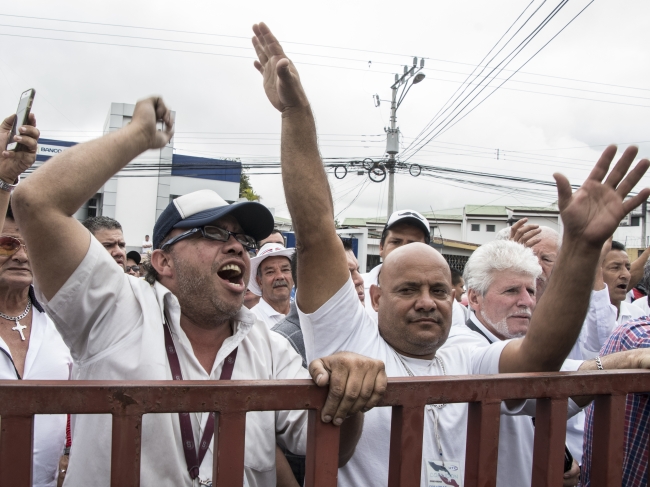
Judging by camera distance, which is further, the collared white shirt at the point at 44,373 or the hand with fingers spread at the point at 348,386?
the collared white shirt at the point at 44,373

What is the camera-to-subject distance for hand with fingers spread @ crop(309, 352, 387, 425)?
1273 mm

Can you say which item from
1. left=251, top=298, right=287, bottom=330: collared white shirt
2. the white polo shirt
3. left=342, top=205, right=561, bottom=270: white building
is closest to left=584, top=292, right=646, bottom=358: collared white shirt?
left=251, top=298, right=287, bottom=330: collared white shirt

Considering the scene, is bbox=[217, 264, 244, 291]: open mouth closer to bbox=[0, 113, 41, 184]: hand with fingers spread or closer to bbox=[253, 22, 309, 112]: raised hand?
bbox=[253, 22, 309, 112]: raised hand

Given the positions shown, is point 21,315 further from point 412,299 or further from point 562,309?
point 562,309

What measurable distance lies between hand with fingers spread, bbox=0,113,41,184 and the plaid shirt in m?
2.53

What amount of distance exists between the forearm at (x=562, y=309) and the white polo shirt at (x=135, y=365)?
88 centimetres

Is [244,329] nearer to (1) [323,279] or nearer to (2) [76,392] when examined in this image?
(1) [323,279]

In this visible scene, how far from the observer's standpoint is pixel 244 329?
1977 millimetres

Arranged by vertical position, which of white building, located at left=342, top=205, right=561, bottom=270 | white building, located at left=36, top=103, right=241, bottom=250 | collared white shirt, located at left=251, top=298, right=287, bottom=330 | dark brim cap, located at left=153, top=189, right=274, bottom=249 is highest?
white building, located at left=342, top=205, right=561, bottom=270

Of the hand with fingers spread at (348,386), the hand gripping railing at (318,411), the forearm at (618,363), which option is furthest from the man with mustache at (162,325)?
the forearm at (618,363)

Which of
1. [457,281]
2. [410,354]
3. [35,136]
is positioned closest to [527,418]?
[410,354]

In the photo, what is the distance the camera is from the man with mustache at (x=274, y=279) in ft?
14.3

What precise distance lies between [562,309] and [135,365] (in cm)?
145

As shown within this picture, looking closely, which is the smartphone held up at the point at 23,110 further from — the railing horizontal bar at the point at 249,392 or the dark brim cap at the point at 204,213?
the railing horizontal bar at the point at 249,392
